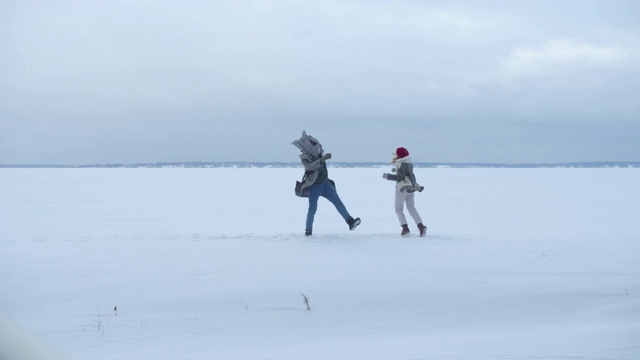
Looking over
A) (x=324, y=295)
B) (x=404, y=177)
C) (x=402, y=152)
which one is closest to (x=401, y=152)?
(x=402, y=152)

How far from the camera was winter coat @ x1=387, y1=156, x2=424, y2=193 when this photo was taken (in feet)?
36.6

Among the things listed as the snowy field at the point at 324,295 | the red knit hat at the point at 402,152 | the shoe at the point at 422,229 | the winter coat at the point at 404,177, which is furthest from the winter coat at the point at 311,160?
the shoe at the point at 422,229

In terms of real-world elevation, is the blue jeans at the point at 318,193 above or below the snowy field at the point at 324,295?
above

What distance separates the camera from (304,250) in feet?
33.1

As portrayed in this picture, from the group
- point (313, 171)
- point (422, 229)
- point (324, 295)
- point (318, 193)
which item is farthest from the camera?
point (422, 229)

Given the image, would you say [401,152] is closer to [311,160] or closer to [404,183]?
[404,183]

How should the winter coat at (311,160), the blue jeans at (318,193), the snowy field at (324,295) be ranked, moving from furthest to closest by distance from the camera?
the blue jeans at (318,193)
the winter coat at (311,160)
the snowy field at (324,295)

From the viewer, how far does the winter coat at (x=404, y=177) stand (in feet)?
36.6

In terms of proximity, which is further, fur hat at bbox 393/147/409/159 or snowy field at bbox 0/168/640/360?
fur hat at bbox 393/147/409/159

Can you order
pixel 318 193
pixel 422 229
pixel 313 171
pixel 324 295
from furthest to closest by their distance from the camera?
pixel 422 229 → pixel 318 193 → pixel 313 171 → pixel 324 295

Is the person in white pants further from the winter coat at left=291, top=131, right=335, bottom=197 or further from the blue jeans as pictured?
the winter coat at left=291, top=131, right=335, bottom=197

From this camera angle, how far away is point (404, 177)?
439 inches

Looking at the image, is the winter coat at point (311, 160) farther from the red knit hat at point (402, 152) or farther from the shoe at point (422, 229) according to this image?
the shoe at point (422, 229)

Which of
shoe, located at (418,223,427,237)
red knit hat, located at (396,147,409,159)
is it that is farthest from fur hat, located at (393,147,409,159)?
shoe, located at (418,223,427,237)
